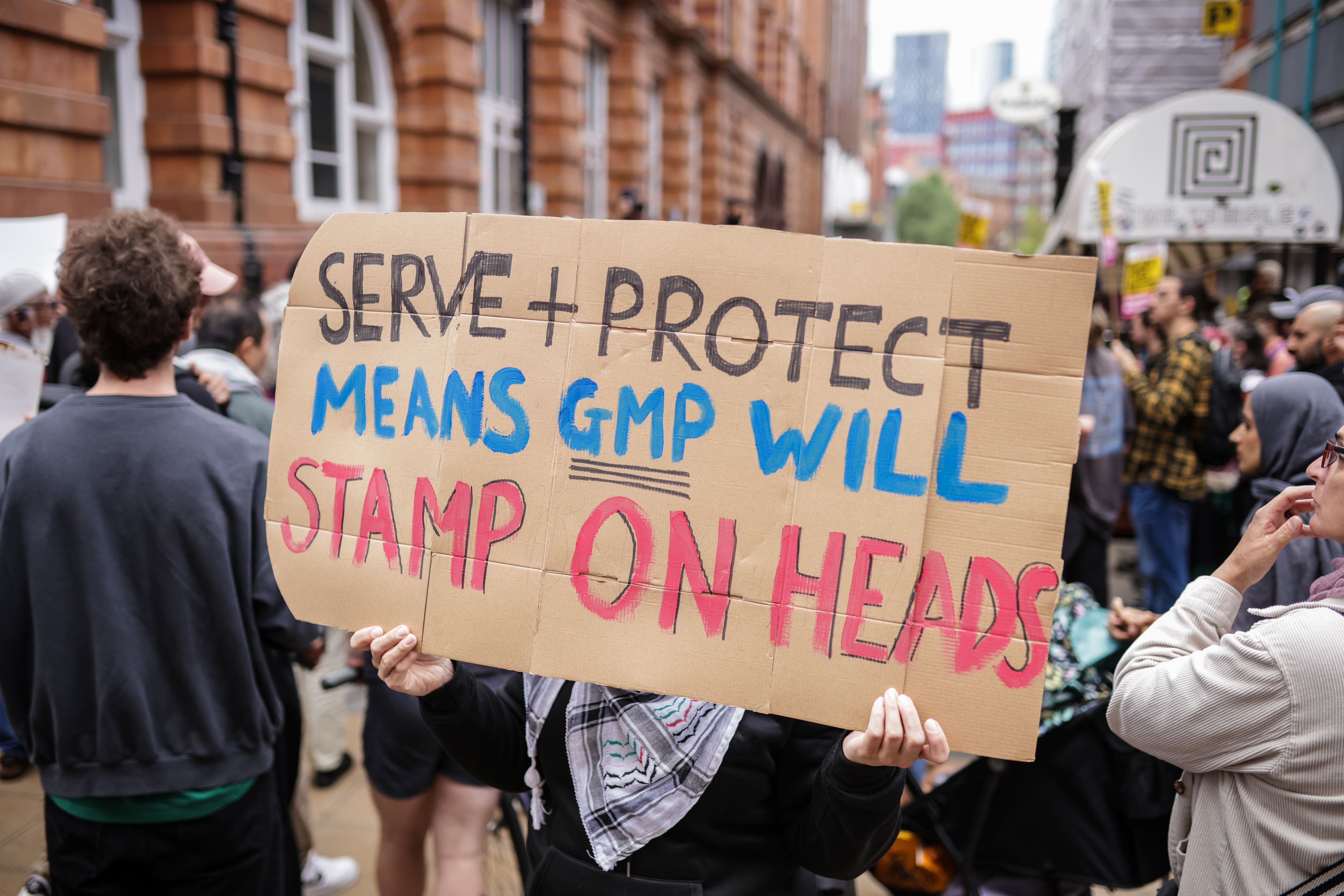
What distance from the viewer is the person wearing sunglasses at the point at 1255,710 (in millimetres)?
1411

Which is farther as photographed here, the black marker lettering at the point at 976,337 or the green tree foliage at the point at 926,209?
the green tree foliage at the point at 926,209

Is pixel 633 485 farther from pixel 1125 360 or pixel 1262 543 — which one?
pixel 1125 360

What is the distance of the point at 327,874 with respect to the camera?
351cm

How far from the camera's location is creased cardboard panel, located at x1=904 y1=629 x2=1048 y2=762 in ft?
4.80

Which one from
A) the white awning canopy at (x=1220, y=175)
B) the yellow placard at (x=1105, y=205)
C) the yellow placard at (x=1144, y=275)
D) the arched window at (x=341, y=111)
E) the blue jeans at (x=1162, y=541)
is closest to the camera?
the blue jeans at (x=1162, y=541)

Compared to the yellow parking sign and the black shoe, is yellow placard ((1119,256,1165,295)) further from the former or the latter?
the yellow parking sign

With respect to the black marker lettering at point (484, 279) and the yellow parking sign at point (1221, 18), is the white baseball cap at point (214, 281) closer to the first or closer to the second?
the black marker lettering at point (484, 279)

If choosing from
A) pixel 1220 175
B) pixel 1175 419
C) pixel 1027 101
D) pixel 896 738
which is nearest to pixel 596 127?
pixel 1027 101

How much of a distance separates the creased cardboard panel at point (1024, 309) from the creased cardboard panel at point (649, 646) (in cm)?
55

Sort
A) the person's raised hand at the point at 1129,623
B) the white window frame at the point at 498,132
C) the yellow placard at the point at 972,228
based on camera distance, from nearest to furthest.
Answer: the person's raised hand at the point at 1129,623 < the yellow placard at the point at 972,228 < the white window frame at the point at 498,132

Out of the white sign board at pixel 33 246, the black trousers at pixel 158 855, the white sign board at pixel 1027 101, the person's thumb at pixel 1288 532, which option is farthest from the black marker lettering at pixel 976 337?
the white sign board at pixel 1027 101

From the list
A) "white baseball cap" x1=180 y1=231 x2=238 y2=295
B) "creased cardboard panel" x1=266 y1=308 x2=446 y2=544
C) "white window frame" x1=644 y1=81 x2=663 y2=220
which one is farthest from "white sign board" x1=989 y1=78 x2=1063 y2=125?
"creased cardboard panel" x1=266 y1=308 x2=446 y2=544

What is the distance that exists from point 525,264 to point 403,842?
1.91m

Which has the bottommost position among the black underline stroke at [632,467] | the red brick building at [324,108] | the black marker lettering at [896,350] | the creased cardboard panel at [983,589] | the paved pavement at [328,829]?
the paved pavement at [328,829]
